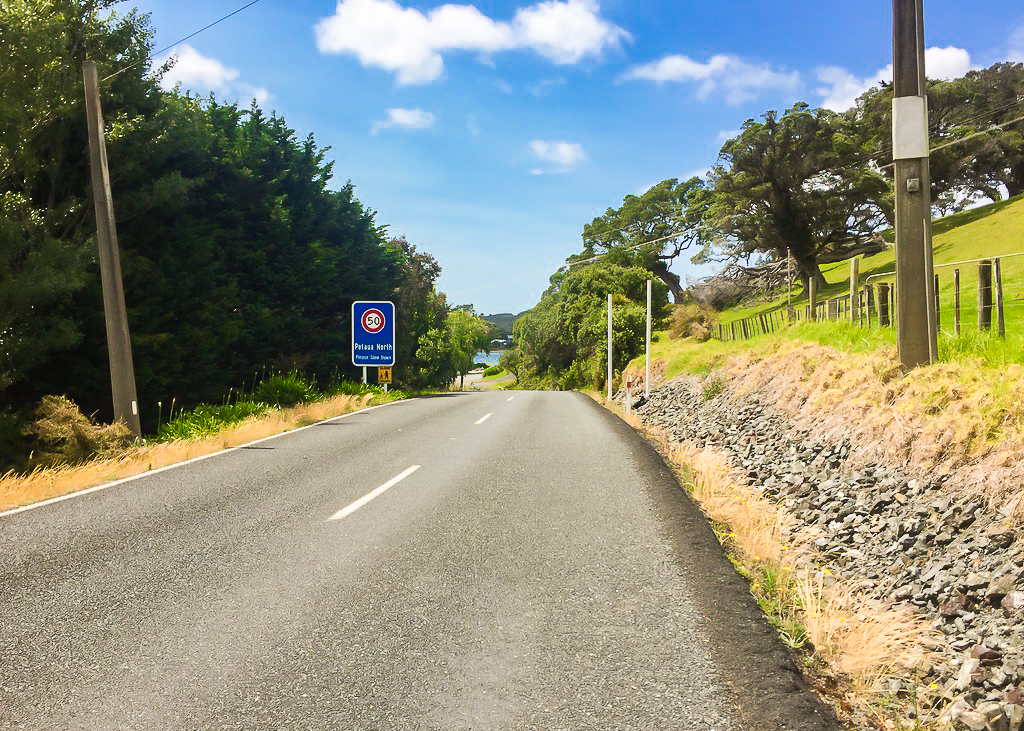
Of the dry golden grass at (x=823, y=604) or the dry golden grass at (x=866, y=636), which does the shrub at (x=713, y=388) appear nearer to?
the dry golden grass at (x=823, y=604)

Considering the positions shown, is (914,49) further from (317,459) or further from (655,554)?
(317,459)

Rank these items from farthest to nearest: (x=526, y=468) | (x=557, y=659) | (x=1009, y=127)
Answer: (x=1009, y=127) < (x=526, y=468) < (x=557, y=659)

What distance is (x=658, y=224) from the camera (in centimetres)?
7700

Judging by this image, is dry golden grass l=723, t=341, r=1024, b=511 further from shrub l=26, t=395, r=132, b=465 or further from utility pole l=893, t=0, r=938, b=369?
shrub l=26, t=395, r=132, b=465

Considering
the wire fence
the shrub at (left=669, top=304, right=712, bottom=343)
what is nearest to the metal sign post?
the wire fence

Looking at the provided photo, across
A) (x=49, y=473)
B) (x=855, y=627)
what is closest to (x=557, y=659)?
(x=855, y=627)

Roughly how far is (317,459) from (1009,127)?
6781 cm

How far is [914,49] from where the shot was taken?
9.52 metres

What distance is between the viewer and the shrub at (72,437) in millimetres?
11773

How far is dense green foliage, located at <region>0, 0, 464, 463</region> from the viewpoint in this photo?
56.5 feet

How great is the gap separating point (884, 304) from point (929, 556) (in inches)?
393

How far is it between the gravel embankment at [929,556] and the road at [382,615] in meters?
1.03

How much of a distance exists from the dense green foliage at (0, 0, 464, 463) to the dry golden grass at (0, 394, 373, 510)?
4065 mm

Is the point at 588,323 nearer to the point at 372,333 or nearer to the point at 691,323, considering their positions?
the point at 691,323
